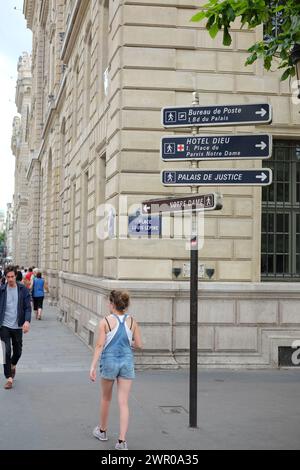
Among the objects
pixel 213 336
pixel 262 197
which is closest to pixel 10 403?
pixel 213 336

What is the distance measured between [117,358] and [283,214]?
21.8 ft

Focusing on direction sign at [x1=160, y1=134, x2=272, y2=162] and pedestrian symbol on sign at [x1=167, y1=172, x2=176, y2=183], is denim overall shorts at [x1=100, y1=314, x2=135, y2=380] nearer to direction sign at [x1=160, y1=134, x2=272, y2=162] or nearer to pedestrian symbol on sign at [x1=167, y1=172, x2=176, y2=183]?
pedestrian symbol on sign at [x1=167, y1=172, x2=176, y2=183]

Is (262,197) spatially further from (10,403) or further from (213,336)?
(10,403)

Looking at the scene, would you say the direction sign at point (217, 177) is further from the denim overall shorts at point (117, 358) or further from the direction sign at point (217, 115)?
the denim overall shorts at point (117, 358)

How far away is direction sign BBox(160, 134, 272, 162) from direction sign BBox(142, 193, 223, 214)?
512mm

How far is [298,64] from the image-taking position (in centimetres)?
652

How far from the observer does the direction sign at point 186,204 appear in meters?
7.20

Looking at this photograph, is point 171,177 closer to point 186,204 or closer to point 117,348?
point 186,204

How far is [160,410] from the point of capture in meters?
8.16

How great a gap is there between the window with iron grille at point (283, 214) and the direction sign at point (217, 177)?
4944 millimetres

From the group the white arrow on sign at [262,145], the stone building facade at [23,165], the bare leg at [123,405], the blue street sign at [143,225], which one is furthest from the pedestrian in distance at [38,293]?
the stone building facade at [23,165]

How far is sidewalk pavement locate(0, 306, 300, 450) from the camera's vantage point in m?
6.70

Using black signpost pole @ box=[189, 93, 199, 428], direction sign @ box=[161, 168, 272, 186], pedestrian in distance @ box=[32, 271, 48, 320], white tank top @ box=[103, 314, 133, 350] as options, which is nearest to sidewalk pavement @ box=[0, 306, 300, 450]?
black signpost pole @ box=[189, 93, 199, 428]
